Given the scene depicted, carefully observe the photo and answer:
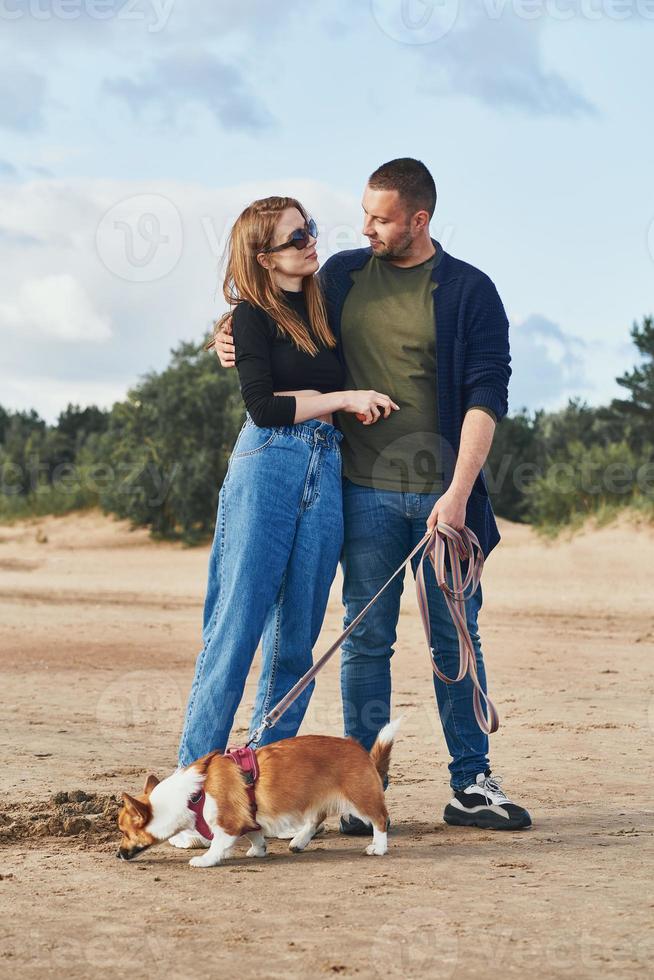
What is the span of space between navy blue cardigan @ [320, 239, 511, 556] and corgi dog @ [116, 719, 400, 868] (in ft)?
3.94

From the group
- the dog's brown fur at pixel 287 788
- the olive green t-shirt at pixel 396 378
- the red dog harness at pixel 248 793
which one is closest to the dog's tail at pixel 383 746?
the dog's brown fur at pixel 287 788

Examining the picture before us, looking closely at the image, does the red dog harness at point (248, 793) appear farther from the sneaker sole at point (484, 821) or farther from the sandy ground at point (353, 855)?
the sneaker sole at point (484, 821)

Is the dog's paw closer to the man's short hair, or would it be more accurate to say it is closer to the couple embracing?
the couple embracing

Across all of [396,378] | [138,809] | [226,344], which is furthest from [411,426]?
[138,809]

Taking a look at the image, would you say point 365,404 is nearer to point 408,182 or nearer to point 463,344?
point 463,344

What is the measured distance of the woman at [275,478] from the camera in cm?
441

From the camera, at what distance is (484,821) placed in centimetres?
487

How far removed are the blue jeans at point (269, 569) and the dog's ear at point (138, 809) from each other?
352 millimetres

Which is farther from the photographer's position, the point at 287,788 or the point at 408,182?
the point at 408,182

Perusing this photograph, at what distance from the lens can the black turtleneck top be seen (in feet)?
14.3

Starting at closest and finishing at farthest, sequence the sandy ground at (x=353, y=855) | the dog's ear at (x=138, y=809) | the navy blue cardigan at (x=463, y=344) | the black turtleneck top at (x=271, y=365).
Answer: the sandy ground at (x=353, y=855), the dog's ear at (x=138, y=809), the black turtleneck top at (x=271, y=365), the navy blue cardigan at (x=463, y=344)

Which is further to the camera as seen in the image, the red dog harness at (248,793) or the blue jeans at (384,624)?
the blue jeans at (384,624)

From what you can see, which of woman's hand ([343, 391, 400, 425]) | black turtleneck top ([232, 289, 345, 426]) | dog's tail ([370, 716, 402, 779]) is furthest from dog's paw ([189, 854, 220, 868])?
woman's hand ([343, 391, 400, 425])

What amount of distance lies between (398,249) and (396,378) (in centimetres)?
50
